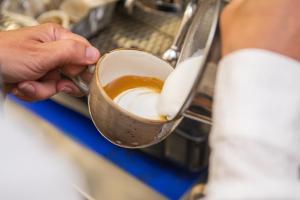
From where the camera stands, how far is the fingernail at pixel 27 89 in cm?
50

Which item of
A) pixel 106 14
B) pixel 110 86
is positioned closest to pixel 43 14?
pixel 106 14

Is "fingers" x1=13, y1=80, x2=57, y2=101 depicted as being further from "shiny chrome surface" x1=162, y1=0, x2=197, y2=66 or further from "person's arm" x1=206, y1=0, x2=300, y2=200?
"person's arm" x1=206, y1=0, x2=300, y2=200

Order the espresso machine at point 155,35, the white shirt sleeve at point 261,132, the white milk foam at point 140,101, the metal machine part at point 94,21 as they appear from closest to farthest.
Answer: the white shirt sleeve at point 261,132 → the white milk foam at point 140,101 → the espresso machine at point 155,35 → the metal machine part at point 94,21

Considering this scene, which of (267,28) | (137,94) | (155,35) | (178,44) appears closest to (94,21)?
(155,35)

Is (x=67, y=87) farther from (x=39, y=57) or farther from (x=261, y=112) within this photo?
(x=261, y=112)

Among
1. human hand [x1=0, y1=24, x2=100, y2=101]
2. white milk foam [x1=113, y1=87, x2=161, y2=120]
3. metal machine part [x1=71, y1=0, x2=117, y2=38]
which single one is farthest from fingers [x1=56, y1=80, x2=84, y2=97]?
metal machine part [x1=71, y1=0, x2=117, y2=38]

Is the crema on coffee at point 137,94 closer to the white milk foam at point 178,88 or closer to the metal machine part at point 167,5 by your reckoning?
the white milk foam at point 178,88

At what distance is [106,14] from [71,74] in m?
0.33

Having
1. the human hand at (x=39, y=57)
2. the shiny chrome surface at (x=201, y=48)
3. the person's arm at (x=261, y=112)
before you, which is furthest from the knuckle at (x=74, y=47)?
the person's arm at (x=261, y=112)

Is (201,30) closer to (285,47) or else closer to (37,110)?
(285,47)

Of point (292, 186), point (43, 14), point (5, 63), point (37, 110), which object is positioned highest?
point (292, 186)

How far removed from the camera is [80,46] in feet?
1.54

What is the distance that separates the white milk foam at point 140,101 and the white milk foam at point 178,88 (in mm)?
27

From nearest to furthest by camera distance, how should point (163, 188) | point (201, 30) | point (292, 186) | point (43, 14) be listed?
point (292, 186), point (201, 30), point (163, 188), point (43, 14)
